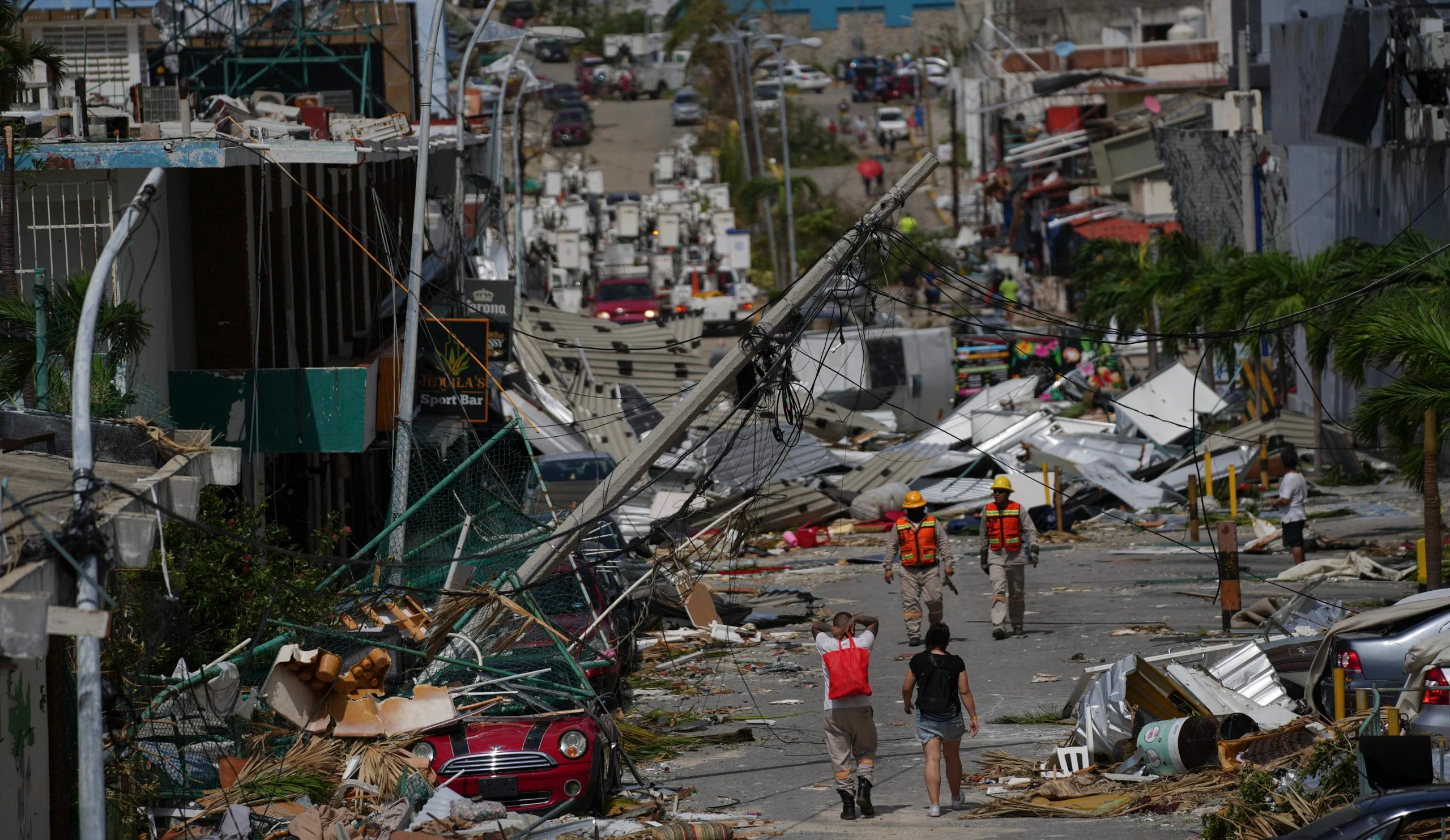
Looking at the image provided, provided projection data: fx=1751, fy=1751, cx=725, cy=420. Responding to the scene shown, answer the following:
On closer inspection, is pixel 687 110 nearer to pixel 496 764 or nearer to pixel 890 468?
pixel 890 468

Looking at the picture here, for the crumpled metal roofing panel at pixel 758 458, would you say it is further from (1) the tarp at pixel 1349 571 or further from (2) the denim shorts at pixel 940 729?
(2) the denim shorts at pixel 940 729

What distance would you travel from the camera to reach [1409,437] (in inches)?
672

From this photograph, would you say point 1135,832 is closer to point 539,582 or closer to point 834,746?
point 834,746

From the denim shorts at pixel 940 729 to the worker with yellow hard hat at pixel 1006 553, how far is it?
19.1 feet

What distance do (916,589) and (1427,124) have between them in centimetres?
1136

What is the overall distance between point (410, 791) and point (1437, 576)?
10.0 meters

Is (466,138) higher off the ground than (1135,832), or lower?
higher

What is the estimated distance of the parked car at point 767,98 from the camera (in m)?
90.1

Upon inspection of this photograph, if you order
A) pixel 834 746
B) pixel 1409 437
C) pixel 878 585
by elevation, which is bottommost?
pixel 878 585

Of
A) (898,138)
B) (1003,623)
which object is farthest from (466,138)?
(898,138)

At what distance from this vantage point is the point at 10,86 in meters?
14.2

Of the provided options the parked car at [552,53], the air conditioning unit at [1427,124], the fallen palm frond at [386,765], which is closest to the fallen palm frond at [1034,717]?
the fallen palm frond at [386,765]

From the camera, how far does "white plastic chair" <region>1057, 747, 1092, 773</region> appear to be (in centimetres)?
1194

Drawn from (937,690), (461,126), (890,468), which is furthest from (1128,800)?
(890,468)
